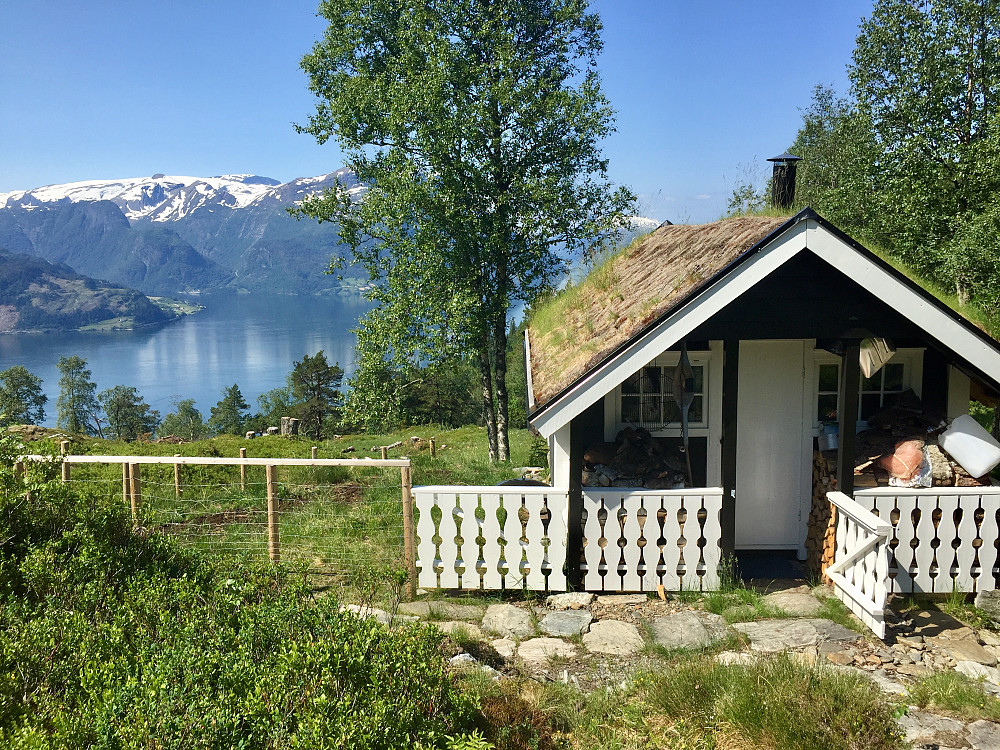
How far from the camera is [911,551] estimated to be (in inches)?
296

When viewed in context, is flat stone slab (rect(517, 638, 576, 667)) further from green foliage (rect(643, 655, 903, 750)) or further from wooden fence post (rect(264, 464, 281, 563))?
wooden fence post (rect(264, 464, 281, 563))

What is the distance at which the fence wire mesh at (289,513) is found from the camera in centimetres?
890

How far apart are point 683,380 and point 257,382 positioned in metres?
192

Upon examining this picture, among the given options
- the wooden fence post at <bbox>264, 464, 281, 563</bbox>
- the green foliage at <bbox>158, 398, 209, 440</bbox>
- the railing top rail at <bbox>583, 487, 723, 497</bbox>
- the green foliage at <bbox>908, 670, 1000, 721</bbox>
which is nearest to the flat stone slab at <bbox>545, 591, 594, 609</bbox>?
the railing top rail at <bbox>583, 487, 723, 497</bbox>

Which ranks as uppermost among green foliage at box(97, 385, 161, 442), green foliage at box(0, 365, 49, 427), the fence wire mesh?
the fence wire mesh

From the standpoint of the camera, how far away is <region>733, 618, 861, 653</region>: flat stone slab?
635cm

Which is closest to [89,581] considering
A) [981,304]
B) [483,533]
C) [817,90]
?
[483,533]

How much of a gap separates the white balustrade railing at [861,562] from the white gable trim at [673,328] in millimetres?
2607

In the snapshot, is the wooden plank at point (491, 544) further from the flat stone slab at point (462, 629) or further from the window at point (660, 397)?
the window at point (660, 397)

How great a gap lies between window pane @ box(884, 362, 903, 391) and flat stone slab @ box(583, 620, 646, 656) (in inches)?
186

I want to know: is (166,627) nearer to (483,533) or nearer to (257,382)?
(483,533)

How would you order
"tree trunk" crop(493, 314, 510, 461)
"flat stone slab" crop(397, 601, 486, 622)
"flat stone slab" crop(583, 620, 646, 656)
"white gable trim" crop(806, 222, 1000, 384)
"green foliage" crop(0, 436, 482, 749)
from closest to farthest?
"green foliage" crop(0, 436, 482, 749)
"flat stone slab" crop(583, 620, 646, 656)
"white gable trim" crop(806, 222, 1000, 384)
"flat stone slab" crop(397, 601, 486, 622)
"tree trunk" crop(493, 314, 510, 461)

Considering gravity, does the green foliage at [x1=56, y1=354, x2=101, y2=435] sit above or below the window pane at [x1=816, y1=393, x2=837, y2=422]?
below

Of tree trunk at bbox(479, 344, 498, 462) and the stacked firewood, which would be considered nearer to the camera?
the stacked firewood
